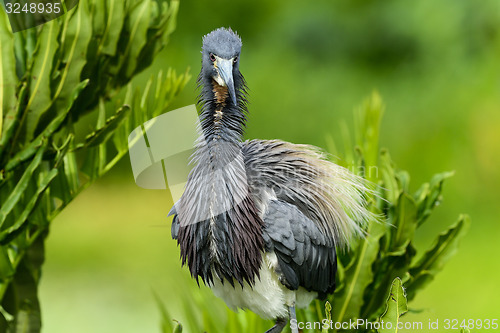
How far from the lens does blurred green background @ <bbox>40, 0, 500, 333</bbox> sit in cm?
196

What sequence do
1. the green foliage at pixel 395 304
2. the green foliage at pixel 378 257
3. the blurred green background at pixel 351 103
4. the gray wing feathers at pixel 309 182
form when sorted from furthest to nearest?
the blurred green background at pixel 351 103 < the green foliage at pixel 378 257 < the gray wing feathers at pixel 309 182 < the green foliage at pixel 395 304

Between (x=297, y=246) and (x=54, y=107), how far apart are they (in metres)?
0.39

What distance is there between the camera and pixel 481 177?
207cm

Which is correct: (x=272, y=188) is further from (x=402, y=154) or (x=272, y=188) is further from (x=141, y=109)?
(x=402, y=154)

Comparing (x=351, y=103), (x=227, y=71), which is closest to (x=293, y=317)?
(x=227, y=71)

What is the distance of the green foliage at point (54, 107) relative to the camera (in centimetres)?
79

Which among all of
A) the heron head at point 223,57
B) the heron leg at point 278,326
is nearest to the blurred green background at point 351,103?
the heron leg at point 278,326

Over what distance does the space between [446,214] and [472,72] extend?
0.49 m

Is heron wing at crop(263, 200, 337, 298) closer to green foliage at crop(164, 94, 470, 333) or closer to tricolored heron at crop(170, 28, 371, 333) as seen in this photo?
tricolored heron at crop(170, 28, 371, 333)

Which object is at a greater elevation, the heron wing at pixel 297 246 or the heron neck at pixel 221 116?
the heron neck at pixel 221 116

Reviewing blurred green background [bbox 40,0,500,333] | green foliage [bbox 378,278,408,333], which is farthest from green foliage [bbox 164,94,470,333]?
blurred green background [bbox 40,0,500,333]

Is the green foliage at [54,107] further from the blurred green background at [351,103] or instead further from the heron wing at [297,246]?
the blurred green background at [351,103]

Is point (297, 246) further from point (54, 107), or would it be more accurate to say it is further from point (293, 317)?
point (54, 107)

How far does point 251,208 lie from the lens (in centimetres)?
68
